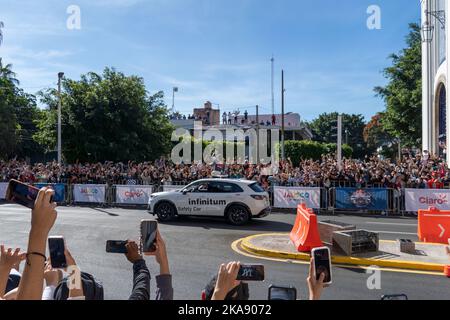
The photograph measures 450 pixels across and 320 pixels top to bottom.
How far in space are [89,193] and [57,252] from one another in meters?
19.0

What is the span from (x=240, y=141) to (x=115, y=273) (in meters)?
39.6

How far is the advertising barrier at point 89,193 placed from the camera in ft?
66.6

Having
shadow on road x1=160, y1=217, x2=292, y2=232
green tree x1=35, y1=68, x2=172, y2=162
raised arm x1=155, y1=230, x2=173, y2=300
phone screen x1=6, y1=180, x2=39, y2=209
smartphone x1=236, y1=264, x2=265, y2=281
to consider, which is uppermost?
green tree x1=35, y1=68, x2=172, y2=162

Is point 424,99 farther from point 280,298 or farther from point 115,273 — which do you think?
point 280,298

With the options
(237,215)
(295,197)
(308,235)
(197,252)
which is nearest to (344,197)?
(295,197)

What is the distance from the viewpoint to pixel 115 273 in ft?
25.0

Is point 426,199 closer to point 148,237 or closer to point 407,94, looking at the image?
point 148,237

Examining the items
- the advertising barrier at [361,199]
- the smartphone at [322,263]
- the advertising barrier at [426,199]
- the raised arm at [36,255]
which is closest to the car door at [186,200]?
the advertising barrier at [361,199]

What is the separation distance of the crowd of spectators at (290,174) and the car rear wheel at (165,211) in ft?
17.8

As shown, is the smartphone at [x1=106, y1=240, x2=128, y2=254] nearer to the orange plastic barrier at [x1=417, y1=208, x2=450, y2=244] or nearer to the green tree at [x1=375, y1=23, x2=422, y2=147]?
the orange plastic barrier at [x1=417, y1=208, x2=450, y2=244]

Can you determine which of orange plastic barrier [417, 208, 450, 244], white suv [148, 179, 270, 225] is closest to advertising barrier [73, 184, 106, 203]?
white suv [148, 179, 270, 225]

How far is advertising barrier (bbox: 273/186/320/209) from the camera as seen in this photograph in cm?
1700

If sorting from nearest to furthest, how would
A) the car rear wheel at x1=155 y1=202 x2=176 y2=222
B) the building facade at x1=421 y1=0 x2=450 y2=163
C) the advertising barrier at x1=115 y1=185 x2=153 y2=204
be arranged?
the car rear wheel at x1=155 y1=202 x2=176 y2=222 < the advertising barrier at x1=115 y1=185 x2=153 y2=204 < the building facade at x1=421 y1=0 x2=450 y2=163

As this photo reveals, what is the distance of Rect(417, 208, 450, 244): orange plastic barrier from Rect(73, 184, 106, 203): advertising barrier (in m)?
15.1
